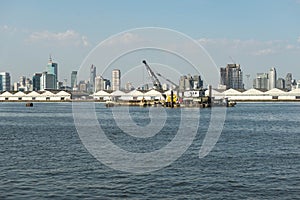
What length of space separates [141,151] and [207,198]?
14341mm

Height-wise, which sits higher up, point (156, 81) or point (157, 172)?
point (156, 81)

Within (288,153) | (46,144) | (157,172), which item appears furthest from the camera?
(46,144)

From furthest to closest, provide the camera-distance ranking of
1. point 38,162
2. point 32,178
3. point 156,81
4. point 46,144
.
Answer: point 156,81 → point 46,144 → point 38,162 → point 32,178

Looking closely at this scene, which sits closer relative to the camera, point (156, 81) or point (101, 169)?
point (101, 169)

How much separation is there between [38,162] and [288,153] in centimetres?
1732

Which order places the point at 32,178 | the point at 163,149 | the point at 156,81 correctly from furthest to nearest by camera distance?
the point at 156,81 < the point at 163,149 < the point at 32,178

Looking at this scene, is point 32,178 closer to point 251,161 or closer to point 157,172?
point 157,172

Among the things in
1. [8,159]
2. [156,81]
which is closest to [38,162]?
[8,159]

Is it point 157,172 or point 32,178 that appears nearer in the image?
point 32,178

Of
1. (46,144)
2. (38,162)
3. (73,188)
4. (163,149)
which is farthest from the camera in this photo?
(46,144)

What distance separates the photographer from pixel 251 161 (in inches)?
1095

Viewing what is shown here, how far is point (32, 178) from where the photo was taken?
22.4m

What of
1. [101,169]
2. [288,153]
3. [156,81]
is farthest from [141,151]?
[156,81]

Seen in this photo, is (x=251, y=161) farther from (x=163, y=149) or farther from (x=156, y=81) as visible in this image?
(x=156, y=81)
